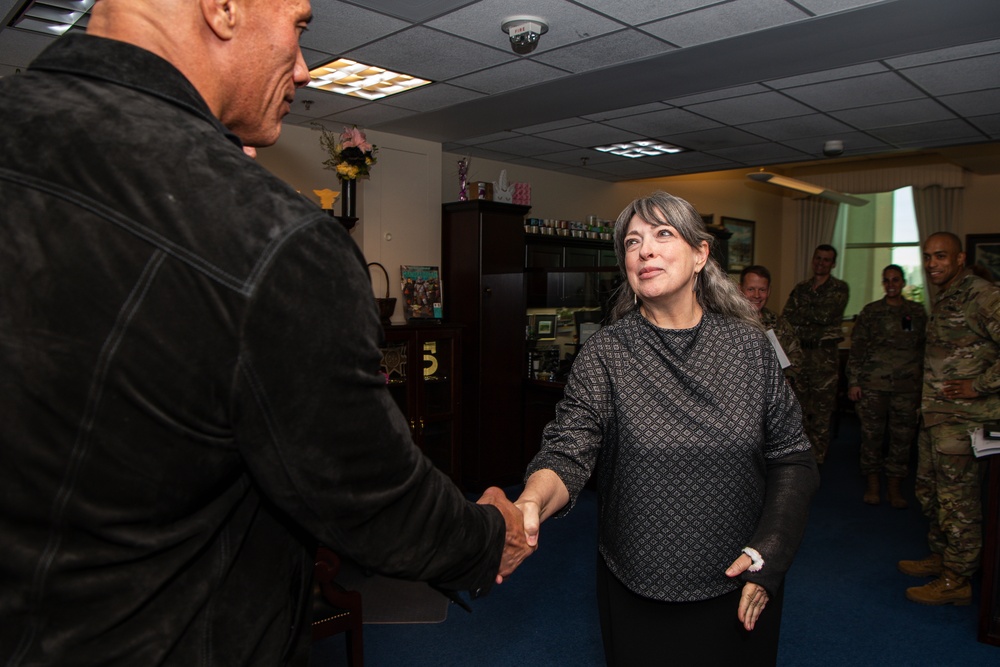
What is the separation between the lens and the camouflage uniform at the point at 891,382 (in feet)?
17.8

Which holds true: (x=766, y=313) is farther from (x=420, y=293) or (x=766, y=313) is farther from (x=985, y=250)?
(x=985, y=250)

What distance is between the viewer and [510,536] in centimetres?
124

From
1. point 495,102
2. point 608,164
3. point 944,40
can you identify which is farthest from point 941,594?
point 608,164

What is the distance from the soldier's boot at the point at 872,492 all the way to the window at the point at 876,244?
4.79 metres

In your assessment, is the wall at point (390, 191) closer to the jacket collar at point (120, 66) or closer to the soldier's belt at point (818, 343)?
the soldier's belt at point (818, 343)

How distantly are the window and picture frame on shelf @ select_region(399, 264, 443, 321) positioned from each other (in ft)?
20.9

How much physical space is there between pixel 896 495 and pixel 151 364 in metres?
5.78

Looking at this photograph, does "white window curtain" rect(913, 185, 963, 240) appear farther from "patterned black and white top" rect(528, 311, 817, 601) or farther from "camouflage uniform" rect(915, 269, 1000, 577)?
"patterned black and white top" rect(528, 311, 817, 601)

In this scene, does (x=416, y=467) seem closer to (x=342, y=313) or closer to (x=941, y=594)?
(x=342, y=313)

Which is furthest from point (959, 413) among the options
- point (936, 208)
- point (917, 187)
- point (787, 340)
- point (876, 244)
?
point (876, 244)

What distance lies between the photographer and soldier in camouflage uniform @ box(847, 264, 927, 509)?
5387 millimetres

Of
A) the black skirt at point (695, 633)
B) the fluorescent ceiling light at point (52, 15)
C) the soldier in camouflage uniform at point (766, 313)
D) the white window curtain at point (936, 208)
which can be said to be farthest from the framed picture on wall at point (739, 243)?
the black skirt at point (695, 633)

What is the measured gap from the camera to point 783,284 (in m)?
10.9

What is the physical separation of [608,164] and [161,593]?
679cm
